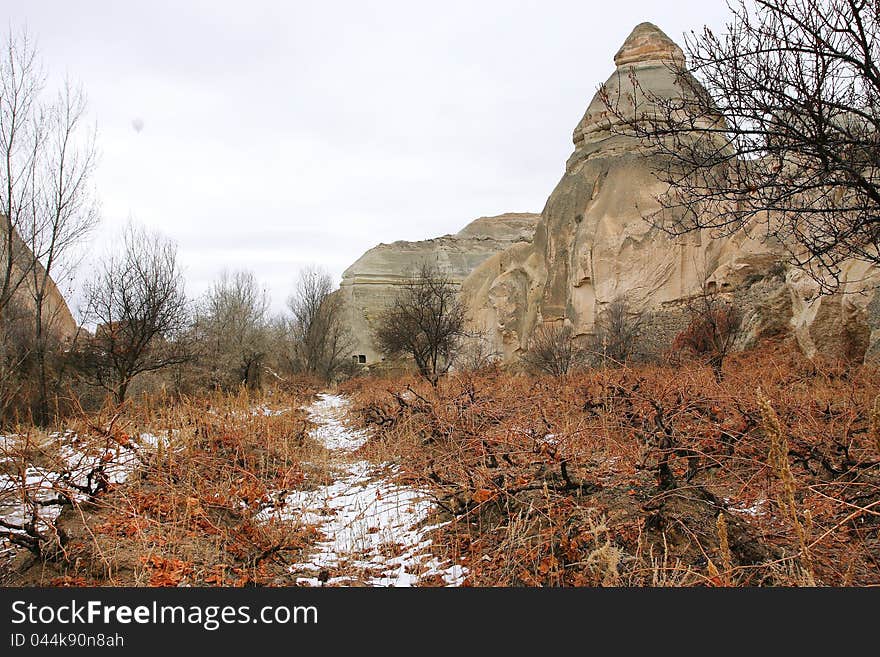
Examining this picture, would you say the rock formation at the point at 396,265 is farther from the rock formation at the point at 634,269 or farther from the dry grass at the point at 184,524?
the dry grass at the point at 184,524

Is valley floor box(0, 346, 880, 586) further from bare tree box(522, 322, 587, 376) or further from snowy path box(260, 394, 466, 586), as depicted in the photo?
bare tree box(522, 322, 587, 376)

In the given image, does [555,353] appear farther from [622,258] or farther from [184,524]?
[184,524]

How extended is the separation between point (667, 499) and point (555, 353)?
14557 mm

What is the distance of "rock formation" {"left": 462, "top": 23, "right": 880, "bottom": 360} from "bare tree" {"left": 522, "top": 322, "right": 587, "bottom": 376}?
65 centimetres

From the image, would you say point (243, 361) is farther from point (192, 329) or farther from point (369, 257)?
point (369, 257)

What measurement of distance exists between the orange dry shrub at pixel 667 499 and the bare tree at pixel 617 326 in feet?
35.1

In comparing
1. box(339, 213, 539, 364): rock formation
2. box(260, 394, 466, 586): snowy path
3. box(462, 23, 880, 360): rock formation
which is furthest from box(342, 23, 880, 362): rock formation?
box(339, 213, 539, 364): rock formation

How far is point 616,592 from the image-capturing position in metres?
2.53

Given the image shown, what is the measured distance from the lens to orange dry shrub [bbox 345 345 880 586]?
306cm

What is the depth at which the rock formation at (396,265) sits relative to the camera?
43.1m

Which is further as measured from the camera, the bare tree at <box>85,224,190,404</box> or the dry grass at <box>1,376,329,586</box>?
the bare tree at <box>85,224,190,404</box>

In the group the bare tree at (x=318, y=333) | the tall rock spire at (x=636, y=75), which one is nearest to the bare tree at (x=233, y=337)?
the bare tree at (x=318, y=333)

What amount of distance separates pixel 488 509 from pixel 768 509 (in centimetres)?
180

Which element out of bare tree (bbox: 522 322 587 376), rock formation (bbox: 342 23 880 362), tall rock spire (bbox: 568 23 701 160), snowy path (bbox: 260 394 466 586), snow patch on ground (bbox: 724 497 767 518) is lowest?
snowy path (bbox: 260 394 466 586)
